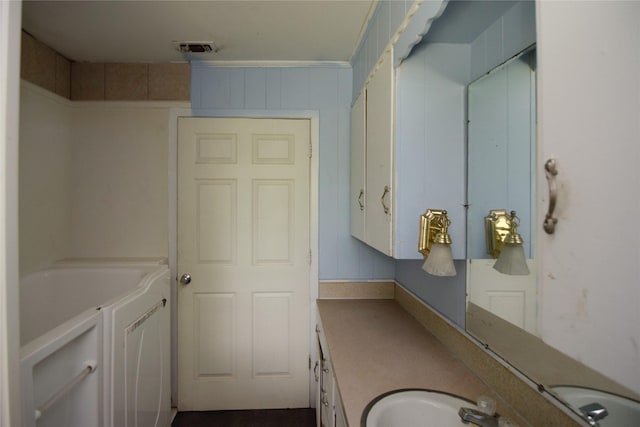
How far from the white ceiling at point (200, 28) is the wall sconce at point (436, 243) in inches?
42.7

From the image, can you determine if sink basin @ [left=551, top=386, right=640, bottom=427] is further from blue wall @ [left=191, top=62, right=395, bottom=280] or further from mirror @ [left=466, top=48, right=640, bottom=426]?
blue wall @ [left=191, top=62, right=395, bottom=280]

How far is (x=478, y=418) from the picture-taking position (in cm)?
79

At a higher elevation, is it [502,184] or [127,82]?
[127,82]

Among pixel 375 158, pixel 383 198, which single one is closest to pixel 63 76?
pixel 375 158

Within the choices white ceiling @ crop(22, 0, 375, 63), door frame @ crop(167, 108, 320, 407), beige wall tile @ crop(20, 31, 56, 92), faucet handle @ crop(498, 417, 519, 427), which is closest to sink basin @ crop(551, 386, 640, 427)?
faucet handle @ crop(498, 417, 519, 427)

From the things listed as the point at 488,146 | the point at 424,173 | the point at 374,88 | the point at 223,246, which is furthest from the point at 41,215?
the point at 488,146

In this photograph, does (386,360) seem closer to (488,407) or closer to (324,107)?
(488,407)

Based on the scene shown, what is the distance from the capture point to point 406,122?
113cm

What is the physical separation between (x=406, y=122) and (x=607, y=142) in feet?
2.46

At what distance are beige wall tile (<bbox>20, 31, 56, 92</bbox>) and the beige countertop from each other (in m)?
2.14

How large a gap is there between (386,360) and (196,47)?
200cm

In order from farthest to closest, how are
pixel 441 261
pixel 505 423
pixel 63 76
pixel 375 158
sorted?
pixel 63 76 < pixel 375 158 < pixel 441 261 < pixel 505 423

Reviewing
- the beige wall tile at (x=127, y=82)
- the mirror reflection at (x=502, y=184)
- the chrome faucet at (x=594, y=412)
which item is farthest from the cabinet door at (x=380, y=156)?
the beige wall tile at (x=127, y=82)

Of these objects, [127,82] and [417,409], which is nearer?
[417,409]
